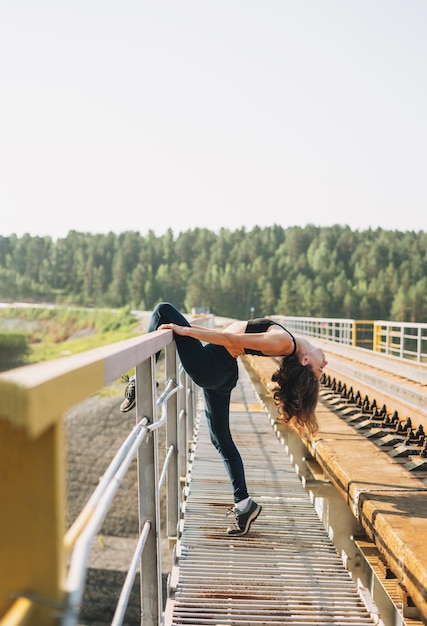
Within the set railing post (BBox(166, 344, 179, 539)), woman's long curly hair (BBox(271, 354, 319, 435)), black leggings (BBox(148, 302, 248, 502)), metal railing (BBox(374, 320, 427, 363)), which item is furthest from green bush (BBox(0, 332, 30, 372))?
woman's long curly hair (BBox(271, 354, 319, 435))

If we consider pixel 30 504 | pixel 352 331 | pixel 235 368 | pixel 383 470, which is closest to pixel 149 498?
pixel 235 368

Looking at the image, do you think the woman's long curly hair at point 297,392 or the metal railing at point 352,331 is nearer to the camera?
the woman's long curly hair at point 297,392

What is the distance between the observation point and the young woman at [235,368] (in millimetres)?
3162

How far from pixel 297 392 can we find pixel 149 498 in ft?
4.43

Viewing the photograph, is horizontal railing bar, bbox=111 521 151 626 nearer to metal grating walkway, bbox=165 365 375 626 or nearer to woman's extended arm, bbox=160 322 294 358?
metal grating walkway, bbox=165 365 375 626

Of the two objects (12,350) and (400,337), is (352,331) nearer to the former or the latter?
(400,337)

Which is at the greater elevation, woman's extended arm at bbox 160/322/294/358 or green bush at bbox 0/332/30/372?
woman's extended arm at bbox 160/322/294/358

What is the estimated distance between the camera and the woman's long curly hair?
130 inches

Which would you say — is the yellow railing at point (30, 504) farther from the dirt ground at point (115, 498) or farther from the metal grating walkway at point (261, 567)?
the dirt ground at point (115, 498)

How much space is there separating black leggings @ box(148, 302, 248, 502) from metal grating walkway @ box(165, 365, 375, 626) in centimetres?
34

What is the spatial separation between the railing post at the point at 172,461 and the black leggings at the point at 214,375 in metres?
0.21

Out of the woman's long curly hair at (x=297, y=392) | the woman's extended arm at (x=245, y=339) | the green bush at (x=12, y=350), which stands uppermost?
the woman's extended arm at (x=245, y=339)

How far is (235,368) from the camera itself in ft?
11.2

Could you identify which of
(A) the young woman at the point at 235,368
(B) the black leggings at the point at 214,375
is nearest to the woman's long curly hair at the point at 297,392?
(A) the young woman at the point at 235,368
